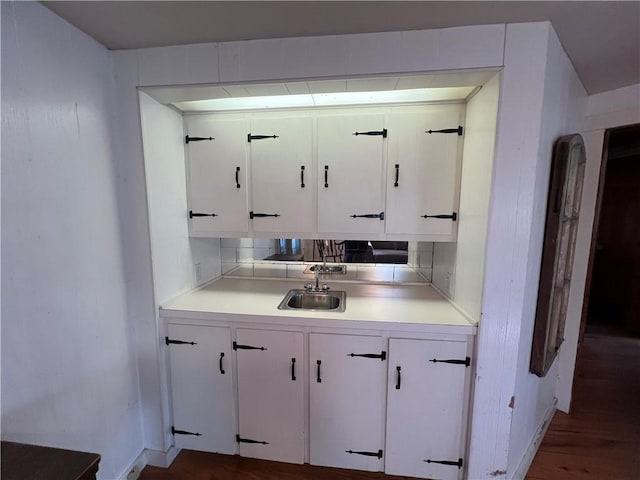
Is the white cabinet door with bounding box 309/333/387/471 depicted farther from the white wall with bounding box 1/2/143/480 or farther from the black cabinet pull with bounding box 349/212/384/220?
the white wall with bounding box 1/2/143/480

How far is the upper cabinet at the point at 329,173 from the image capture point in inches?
63.4

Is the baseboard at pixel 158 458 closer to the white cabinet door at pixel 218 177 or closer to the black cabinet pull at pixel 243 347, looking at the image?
the black cabinet pull at pixel 243 347

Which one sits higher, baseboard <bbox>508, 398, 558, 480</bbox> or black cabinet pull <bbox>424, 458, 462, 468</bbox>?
black cabinet pull <bbox>424, 458, 462, 468</bbox>

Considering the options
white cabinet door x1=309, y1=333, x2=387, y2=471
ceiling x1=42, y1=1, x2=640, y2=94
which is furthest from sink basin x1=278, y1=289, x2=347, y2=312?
→ ceiling x1=42, y1=1, x2=640, y2=94

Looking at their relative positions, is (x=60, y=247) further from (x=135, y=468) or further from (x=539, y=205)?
(x=539, y=205)

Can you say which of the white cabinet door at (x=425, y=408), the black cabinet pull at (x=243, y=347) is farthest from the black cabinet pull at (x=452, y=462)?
the black cabinet pull at (x=243, y=347)

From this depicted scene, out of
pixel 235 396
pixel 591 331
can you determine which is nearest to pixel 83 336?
pixel 235 396

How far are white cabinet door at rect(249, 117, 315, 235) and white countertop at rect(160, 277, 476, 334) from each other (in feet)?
1.47

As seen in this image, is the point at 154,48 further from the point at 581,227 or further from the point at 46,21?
the point at 581,227

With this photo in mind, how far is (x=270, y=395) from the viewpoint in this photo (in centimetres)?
157

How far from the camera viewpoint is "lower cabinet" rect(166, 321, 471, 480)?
1457 millimetres

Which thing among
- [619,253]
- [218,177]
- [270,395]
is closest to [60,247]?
[218,177]

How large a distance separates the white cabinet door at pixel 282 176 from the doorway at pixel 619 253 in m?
3.48

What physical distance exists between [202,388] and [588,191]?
107 inches
